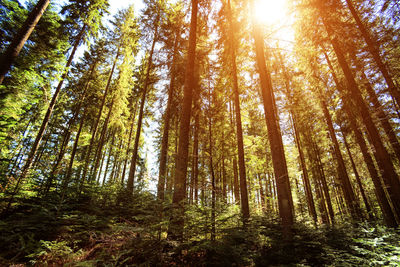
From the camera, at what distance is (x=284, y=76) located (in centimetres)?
1121

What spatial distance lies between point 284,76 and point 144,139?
15138mm

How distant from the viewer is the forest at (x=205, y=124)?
4.35 meters

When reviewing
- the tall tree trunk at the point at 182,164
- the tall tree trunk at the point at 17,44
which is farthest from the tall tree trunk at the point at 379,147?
the tall tree trunk at the point at 17,44

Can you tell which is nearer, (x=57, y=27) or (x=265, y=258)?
(x=265, y=258)

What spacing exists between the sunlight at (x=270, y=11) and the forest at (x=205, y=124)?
0.20ft

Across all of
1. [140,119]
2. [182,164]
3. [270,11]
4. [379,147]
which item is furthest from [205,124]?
[379,147]

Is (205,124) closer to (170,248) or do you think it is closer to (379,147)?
(170,248)

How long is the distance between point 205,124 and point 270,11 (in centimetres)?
703

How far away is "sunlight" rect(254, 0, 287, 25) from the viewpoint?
6.92 meters

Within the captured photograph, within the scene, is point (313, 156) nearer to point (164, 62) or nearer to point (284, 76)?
point (284, 76)

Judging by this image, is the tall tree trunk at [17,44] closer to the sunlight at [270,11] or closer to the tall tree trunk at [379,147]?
the sunlight at [270,11]

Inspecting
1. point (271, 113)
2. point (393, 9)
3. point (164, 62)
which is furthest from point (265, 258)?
point (164, 62)

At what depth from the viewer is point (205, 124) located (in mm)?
11500

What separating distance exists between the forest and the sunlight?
61 mm
